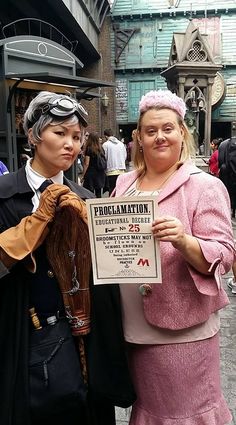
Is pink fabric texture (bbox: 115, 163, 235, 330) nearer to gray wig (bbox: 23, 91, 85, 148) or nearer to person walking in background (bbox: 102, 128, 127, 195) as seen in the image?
gray wig (bbox: 23, 91, 85, 148)

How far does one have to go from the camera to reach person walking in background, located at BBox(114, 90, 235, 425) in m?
1.68

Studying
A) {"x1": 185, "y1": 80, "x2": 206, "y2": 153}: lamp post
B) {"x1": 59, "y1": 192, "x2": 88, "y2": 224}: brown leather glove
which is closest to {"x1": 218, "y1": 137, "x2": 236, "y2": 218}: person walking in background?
{"x1": 185, "y1": 80, "x2": 206, "y2": 153}: lamp post

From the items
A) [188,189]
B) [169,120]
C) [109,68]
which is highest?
[109,68]

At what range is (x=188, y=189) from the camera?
1750 millimetres

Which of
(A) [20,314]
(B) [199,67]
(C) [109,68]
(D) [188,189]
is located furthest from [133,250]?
(C) [109,68]

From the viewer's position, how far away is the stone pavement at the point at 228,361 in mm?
2967

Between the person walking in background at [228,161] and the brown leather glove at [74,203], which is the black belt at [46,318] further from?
the person walking in background at [228,161]

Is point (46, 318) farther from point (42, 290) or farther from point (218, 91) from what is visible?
point (218, 91)

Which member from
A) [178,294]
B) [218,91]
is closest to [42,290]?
[178,294]

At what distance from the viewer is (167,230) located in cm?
150

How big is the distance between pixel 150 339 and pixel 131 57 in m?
21.8

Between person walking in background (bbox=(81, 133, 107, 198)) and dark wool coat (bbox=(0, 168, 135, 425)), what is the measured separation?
7099mm

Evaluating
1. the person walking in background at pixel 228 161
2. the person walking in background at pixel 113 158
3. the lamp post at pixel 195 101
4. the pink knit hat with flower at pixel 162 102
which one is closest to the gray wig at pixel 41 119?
the pink knit hat with flower at pixel 162 102

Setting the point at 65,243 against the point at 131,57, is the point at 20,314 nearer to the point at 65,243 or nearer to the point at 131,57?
the point at 65,243
